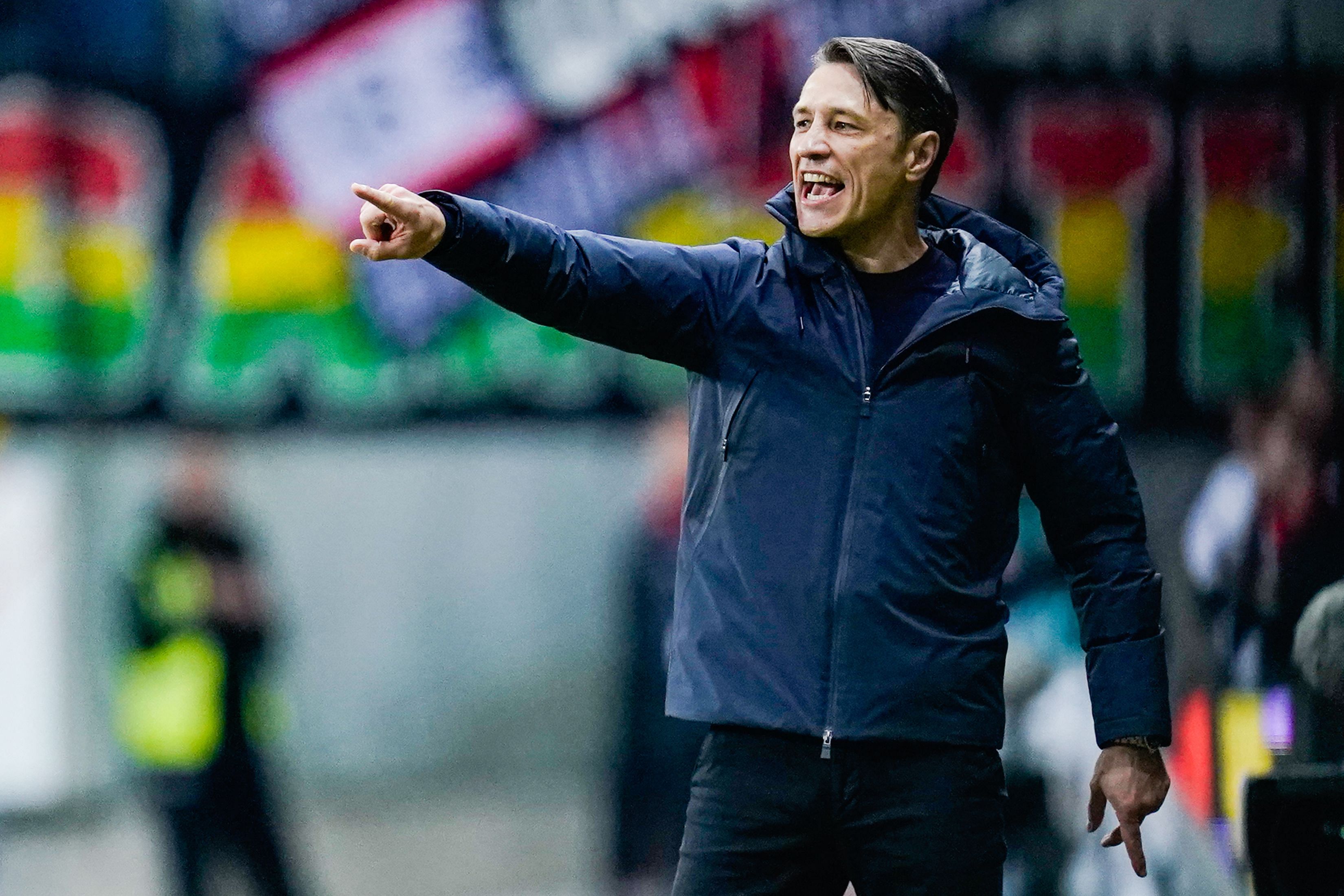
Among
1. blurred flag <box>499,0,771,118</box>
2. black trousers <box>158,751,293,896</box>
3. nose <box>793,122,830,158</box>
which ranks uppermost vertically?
blurred flag <box>499,0,771,118</box>

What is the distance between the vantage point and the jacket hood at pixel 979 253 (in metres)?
2.14

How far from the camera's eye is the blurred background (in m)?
4.02

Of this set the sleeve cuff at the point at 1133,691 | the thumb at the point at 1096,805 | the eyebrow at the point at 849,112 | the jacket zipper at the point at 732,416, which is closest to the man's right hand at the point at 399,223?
the jacket zipper at the point at 732,416

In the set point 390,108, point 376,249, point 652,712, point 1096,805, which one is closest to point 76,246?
point 390,108

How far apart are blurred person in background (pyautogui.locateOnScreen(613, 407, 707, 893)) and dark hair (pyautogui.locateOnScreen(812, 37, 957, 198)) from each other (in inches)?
79.3

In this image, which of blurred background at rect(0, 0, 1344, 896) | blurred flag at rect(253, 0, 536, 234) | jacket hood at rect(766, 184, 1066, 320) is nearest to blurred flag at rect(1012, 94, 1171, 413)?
blurred background at rect(0, 0, 1344, 896)

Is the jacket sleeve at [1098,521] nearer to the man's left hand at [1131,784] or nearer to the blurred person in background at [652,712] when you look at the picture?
the man's left hand at [1131,784]

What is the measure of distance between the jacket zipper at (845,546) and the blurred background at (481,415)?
6.93 feet

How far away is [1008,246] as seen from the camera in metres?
2.28

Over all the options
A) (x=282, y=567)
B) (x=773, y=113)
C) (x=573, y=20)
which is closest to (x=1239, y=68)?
(x=773, y=113)

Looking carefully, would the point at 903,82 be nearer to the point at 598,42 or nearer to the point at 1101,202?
the point at 598,42

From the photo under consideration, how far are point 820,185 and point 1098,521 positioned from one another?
61 cm

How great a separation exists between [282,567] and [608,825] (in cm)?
111

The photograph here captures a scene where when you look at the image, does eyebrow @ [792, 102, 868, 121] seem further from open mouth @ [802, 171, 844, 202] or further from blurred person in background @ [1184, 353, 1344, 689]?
blurred person in background @ [1184, 353, 1344, 689]
